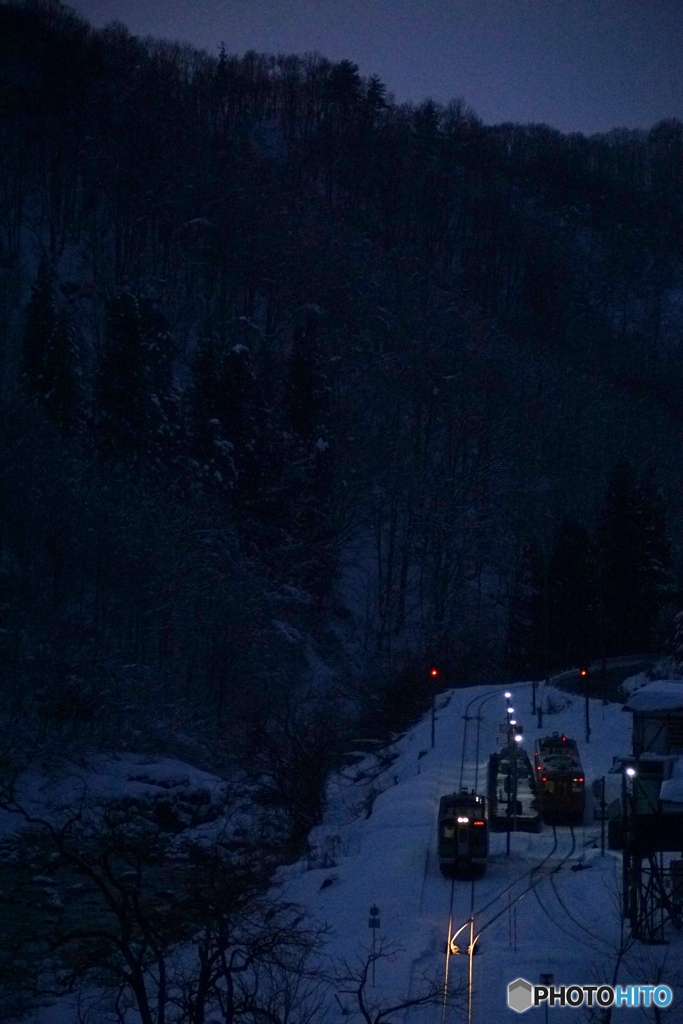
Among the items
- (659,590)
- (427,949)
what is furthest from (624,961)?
(659,590)

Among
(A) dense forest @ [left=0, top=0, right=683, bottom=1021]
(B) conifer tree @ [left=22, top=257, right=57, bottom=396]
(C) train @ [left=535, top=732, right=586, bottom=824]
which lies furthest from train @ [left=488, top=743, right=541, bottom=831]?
(B) conifer tree @ [left=22, top=257, right=57, bottom=396]

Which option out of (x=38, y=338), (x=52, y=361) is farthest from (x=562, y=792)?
(x=38, y=338)

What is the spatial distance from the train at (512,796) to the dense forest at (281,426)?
5.45 metres

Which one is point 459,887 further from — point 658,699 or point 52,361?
point 52,361

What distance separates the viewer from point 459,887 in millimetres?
21859

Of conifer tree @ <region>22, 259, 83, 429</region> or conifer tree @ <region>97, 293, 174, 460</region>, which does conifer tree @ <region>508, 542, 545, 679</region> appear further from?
conifer tree @ <region>22, 259, 83, 429</region>

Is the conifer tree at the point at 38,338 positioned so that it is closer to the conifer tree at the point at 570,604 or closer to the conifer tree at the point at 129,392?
the conifer tree at the point at 129,392

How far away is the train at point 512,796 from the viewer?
84.7 ft

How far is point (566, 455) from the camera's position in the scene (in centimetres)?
6706

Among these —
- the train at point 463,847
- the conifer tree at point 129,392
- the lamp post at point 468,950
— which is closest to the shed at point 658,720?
the train at point 463,847

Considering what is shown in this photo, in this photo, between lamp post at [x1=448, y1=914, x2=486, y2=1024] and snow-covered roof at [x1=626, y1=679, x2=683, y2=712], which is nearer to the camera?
lamp post at [x1=448, y1=914, x2=486, y2=1024]

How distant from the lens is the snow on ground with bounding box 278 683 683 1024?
15961 millimetres

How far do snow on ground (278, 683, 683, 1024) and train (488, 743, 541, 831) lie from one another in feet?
1.40

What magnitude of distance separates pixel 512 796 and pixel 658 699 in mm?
4907
